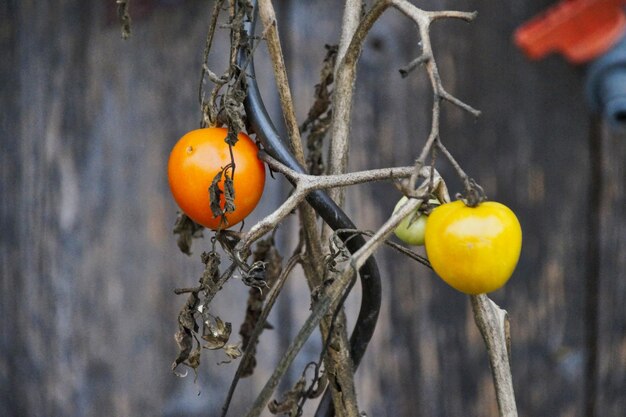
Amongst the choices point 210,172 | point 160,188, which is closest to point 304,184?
point 210,172

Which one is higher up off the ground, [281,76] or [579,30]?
[579,30]

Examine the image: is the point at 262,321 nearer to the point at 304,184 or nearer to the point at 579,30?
the point at 304,184

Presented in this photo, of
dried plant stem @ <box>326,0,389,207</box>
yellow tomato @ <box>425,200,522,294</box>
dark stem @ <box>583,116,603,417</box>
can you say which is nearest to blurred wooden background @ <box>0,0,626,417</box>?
dark stem @ <box>583,116,603,417</box>

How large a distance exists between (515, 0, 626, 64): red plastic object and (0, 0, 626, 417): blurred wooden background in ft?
0.41

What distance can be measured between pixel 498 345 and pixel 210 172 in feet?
0.62

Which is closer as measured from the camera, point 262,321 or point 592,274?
point 262,321

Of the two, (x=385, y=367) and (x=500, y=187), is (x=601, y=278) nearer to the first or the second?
(x=500, y=187)

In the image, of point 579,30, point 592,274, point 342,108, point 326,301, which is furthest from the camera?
point 592,274

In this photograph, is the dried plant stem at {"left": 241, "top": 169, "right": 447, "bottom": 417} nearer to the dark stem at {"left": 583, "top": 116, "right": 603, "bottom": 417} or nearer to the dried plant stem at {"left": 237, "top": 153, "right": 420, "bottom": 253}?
the dried plant stem at {"left": 237, "top": 153, "right": 420, "bottom": 253}

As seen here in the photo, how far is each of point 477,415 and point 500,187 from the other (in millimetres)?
352

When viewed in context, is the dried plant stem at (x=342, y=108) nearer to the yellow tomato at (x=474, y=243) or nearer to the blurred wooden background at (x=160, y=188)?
the yellow tomato at (x=474, y=243)

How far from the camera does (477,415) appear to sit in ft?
3.72

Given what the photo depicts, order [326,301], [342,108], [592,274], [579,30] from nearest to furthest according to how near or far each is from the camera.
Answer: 1. [326,301]
2. [342,108]
3. [579,30]
4. [592,274]

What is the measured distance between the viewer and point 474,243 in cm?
36
